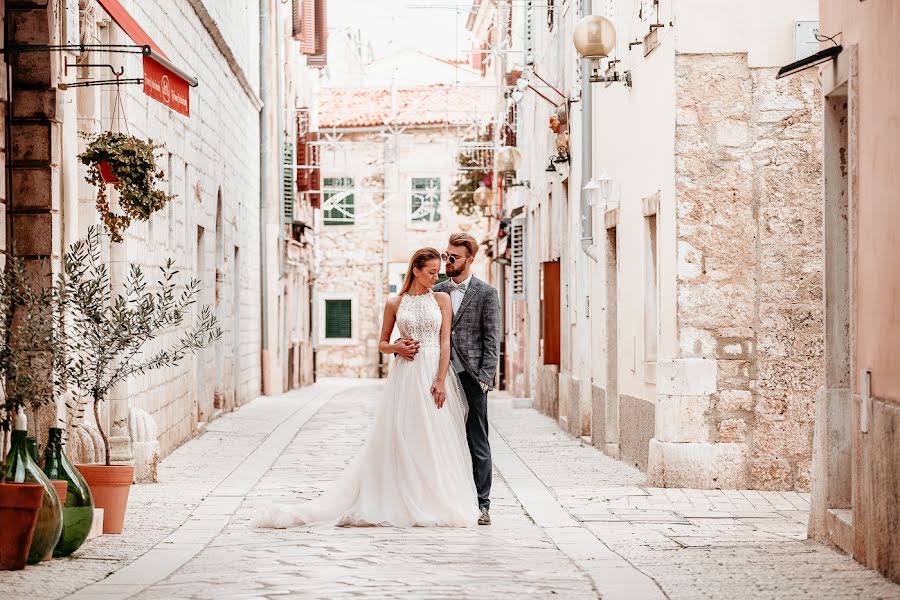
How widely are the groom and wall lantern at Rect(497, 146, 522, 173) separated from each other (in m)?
18.3

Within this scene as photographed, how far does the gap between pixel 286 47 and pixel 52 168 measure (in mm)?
25818

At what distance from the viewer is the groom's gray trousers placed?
Answer: 401 inches

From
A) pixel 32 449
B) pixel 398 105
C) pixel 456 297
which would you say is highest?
pixel 398 105

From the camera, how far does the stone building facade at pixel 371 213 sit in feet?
160

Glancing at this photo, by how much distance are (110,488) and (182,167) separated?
8.70 metres

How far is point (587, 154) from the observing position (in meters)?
18.1

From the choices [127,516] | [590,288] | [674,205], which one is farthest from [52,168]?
[590,288]

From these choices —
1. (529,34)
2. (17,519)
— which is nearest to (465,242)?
(17,519)

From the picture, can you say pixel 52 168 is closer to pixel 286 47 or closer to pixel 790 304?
pixel 790 304

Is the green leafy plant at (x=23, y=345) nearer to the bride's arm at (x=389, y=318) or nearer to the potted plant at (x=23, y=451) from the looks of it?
the potted plant at (x=23, y=451)

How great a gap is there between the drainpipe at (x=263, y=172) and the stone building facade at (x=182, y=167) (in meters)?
0.04

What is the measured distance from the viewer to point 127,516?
10445 millimetres

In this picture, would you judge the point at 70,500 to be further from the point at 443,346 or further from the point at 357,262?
the point at 357,262

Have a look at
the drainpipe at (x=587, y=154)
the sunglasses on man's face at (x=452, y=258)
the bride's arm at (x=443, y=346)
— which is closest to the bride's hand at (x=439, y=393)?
the bride's arm at (x=443, y=346)
